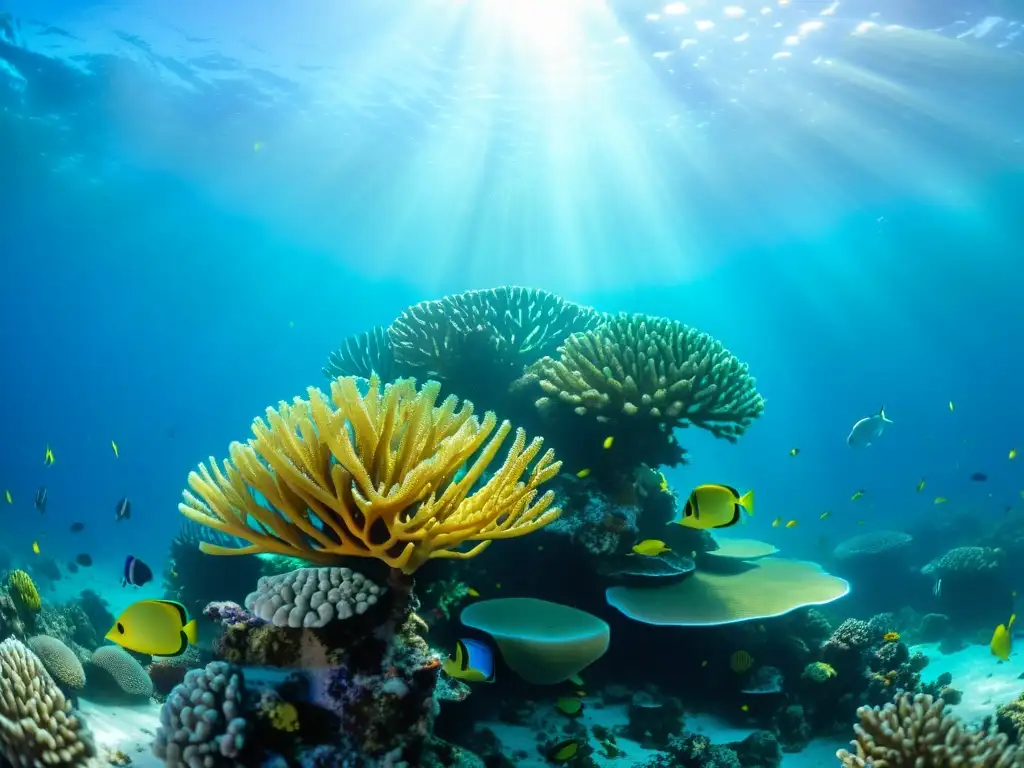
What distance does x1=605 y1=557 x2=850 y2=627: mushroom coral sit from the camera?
521cm

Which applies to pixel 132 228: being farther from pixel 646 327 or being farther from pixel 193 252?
pixel 646 327

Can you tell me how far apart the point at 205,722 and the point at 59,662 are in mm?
3176

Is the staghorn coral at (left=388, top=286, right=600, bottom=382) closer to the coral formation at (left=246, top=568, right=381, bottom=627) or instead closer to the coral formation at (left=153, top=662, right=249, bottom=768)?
the coral formation at (left=246, top=568, right=381, bottom=627)

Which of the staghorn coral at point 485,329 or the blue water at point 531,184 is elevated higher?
the blue water at point 531,184

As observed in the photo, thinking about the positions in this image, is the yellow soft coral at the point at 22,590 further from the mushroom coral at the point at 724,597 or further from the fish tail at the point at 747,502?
the fish tail at the point at 747,502

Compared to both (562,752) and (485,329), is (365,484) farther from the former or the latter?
(485,329)

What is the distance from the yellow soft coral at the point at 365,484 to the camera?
2.81m

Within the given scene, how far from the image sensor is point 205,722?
2.70 m

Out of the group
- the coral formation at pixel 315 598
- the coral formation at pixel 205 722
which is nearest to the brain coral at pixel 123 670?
the coral formation at pixel 205 722

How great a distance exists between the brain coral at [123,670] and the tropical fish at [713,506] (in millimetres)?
5219

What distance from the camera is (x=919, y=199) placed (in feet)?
99.8

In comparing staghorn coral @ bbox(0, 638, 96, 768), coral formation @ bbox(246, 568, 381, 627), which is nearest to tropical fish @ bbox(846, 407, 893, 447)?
coral formation @ bbox(246, 568, 381, 627)

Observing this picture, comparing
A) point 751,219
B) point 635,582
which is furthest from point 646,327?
point 751,219

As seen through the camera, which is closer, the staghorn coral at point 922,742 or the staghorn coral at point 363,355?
the staghorn coral at point 922,742
